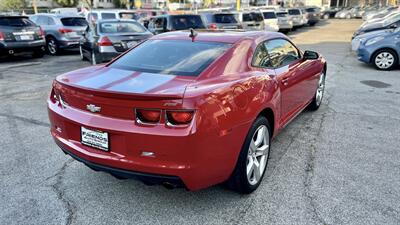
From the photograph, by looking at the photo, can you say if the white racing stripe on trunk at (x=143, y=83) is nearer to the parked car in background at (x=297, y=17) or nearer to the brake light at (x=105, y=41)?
the brake light at (x=105, y=41)

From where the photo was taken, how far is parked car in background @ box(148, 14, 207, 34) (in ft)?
38.7

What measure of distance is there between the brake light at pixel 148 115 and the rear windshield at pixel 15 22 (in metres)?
11.0

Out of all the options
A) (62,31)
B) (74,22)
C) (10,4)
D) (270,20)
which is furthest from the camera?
(10,4)

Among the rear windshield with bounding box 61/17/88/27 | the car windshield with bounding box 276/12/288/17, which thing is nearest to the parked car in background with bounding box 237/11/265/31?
the car windshield with bounding box 276/12/288/17

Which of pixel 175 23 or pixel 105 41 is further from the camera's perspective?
pixel 175 23

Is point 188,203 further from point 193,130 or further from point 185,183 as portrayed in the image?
point 193,130

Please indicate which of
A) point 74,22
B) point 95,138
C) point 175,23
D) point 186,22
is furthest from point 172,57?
point 74,22

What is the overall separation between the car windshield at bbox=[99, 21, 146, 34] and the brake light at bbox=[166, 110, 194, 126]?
7922 millimetres

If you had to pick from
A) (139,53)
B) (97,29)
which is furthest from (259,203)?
(97,29)

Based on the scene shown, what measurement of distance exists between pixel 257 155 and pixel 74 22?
1281 cm

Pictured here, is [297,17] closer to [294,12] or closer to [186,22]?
[294,12]

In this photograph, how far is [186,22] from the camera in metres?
12.0

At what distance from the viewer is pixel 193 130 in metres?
2.48

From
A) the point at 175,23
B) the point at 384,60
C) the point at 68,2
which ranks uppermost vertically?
the point at 68,2
